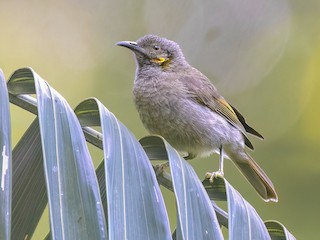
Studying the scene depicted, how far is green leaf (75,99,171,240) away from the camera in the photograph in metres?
1.88

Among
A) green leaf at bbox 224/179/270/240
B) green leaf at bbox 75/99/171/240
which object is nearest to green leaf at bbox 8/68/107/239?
green leaf at bbox 75/99/171/240

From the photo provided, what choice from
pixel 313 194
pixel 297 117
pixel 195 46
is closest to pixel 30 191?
pixel 313 194

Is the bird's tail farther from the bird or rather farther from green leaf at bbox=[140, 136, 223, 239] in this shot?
green leaf at bbox=[140, 136, 223, 239]

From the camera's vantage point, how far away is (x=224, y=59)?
7312 mm

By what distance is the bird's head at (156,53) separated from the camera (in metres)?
4.48

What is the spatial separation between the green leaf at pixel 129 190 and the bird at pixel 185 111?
1722mm

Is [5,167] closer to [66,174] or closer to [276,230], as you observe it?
[66,174]

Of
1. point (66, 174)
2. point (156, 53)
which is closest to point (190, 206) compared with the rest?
point (66, 174)

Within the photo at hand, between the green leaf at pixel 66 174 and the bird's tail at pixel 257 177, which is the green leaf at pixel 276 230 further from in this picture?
the bird's tail at pixel 257 177

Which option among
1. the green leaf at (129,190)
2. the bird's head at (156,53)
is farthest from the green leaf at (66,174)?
the bird's head at (156,53)

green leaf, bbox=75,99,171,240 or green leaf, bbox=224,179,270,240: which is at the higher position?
green leaf, bbox=75,99,171,240

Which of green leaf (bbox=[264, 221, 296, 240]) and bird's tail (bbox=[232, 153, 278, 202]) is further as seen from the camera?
bird's tail (bbox=[232, 153, 278, 202])

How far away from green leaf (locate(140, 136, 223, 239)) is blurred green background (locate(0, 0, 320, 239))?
3.27 metres

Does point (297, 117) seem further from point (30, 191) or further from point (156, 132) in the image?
point (30, 191)
